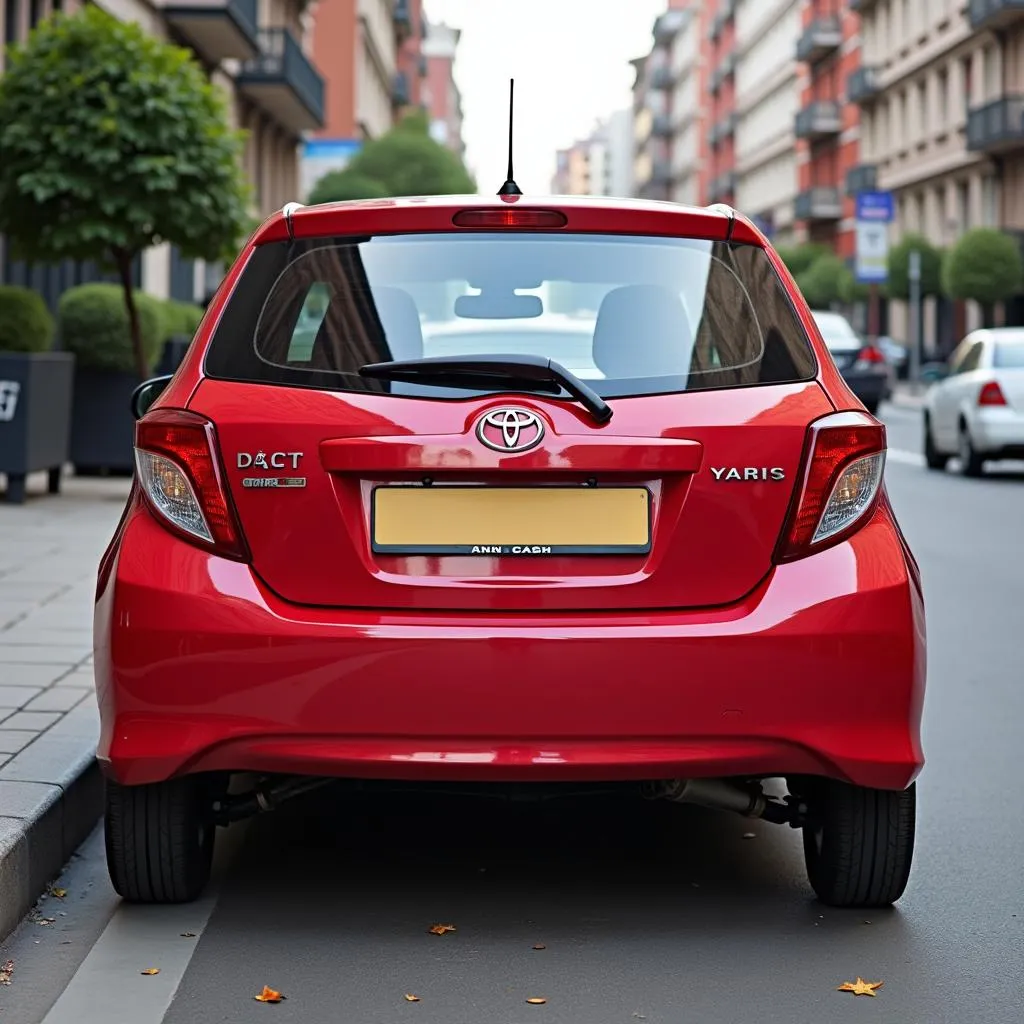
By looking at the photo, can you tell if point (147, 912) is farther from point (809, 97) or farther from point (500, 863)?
point (809, 97)

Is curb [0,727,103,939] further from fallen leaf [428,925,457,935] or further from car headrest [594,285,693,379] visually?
car headrest [594,285,693,379]

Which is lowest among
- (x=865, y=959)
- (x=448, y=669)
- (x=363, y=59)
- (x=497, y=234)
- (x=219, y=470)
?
(x=865, y=959)

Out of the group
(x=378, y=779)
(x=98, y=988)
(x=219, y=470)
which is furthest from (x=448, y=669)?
(x=98, y=988)

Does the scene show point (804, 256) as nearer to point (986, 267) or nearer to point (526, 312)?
point (986, 267)

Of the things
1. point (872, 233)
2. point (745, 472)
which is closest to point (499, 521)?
point (745, 472)

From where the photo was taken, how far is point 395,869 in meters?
4.95

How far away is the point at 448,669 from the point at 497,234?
1.03m

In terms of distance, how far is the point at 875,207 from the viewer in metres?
53.9

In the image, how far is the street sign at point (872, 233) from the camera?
53.7 m

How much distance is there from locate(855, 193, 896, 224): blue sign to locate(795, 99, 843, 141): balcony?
29.0 m

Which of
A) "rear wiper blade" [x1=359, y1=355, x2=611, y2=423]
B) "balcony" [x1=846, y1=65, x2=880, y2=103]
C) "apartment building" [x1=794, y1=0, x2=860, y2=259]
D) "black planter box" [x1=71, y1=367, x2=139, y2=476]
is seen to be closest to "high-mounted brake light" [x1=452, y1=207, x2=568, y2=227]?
"rear wiper blade" [x1=359, y1=355, x2=611, y2=423]

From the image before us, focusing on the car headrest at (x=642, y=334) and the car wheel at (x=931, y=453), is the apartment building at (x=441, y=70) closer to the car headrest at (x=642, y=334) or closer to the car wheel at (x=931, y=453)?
the car wheel at (x=931, y=453)

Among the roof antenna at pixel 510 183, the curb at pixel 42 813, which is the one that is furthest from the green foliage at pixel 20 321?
the roof antenna at pixel 510 183

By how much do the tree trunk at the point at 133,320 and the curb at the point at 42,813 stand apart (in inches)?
412
